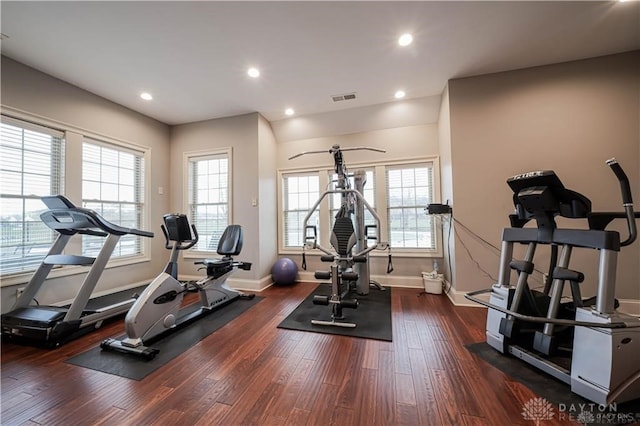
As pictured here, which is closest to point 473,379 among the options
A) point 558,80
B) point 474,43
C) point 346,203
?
point 346,203

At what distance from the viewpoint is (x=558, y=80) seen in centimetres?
284

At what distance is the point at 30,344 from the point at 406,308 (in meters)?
3.92

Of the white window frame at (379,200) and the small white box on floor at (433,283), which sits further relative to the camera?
the white window frame at (379,200)

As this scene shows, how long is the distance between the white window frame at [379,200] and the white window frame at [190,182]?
0.94m

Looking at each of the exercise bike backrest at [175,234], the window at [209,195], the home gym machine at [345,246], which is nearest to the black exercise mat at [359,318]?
the home gym machine at [345,246]

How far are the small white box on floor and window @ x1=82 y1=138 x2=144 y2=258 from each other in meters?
4.79

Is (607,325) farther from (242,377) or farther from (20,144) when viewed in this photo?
(20,144)

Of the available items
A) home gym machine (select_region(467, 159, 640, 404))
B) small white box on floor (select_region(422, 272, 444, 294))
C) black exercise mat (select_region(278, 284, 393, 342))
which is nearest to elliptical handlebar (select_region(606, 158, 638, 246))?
home gym machine (select_region(467, 159, 640, 404))

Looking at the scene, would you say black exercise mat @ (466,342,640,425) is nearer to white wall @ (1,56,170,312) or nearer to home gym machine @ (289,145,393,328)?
home gym machine @ (289,145,393,328)

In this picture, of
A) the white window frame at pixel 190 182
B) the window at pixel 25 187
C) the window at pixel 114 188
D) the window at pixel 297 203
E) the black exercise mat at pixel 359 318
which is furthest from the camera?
the window at pixel 297 203

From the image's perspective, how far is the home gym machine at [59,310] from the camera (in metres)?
2.11

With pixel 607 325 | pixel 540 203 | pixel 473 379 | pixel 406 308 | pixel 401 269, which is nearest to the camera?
pixel 607 325

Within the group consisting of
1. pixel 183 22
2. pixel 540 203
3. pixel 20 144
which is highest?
pixel 183 22

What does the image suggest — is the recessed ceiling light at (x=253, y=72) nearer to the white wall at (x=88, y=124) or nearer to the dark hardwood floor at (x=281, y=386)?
the white wall at (x=88, y=124)
